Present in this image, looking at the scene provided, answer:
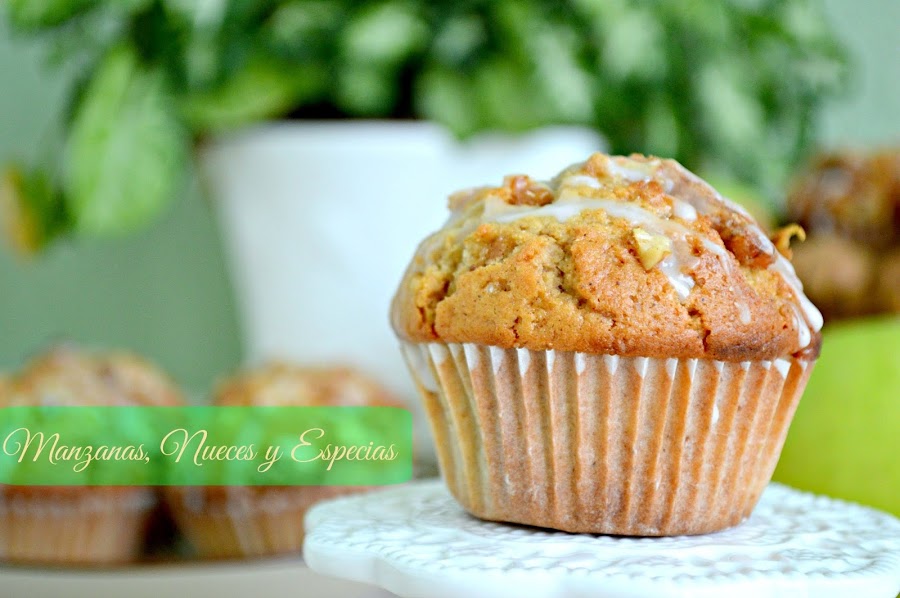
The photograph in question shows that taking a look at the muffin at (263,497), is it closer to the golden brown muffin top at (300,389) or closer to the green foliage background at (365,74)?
the golden brown muffin top at (300,389)

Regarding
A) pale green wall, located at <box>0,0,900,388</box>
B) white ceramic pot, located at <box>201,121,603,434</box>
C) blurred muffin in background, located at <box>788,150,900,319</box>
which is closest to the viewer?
blurred muffin in background, located at <box>788,150,900,319</box>

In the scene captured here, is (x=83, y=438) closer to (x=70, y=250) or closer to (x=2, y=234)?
(x=2, y=234)

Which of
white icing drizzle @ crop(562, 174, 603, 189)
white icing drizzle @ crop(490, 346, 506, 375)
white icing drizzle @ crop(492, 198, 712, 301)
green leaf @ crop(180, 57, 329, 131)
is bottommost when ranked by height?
white icing drizzle @ crop(490, 346, 506, 375)

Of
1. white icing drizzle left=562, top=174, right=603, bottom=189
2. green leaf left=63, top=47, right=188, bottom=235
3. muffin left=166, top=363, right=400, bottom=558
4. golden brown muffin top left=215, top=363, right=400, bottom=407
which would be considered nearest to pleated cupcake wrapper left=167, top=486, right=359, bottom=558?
muffin left=166, top=363, right=400, bottom=558

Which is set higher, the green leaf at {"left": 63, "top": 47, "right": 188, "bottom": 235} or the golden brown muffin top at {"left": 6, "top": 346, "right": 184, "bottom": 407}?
the green leaf at {"left": 63, "top": 47, "right": 188, "bottom": 235}

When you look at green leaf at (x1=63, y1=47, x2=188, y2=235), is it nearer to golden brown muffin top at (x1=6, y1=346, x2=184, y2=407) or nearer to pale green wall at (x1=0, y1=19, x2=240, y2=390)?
golden brown muffin top at (x1=6, y1=346, x2=184, y2=407)

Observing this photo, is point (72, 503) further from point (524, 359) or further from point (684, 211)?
point (684, 211)

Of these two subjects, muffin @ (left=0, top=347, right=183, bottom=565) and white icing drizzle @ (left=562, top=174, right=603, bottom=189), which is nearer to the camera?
white icing drizzle @ (left=562, top=174, right=603, bottom=189)

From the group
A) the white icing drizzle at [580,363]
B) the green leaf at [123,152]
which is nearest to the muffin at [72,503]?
the green leaf at [123,152]
